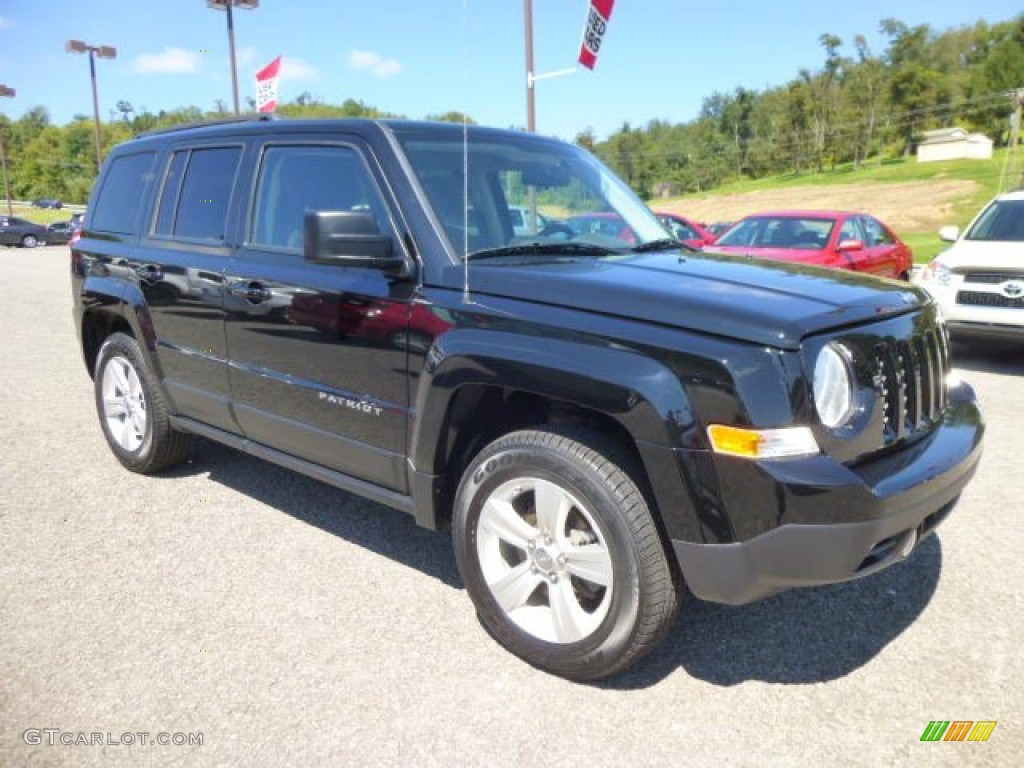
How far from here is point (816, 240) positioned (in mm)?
10828

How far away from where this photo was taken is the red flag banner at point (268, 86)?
13352 mm

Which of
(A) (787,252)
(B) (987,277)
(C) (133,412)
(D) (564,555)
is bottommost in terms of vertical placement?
(D) (564,555)

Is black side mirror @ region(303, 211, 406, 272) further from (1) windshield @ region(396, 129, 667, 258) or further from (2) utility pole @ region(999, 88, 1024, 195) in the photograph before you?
(2) utility pole @ region(999, 88, 1024, 195)

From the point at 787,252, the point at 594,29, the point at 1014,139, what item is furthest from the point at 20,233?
the point at 1014,139

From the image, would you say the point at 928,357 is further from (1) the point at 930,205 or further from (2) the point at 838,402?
(1) the point at 930,205

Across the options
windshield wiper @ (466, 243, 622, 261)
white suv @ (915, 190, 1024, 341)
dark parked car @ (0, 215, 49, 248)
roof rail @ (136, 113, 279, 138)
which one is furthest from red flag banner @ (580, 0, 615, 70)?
dark parked car @ (0, 215, 49, 248)

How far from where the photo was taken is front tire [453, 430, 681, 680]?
103 inches

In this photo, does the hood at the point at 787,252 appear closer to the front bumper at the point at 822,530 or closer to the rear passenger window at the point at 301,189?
→ the rear passenger window at the point at 301,189

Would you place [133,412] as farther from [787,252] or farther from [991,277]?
[787,252]

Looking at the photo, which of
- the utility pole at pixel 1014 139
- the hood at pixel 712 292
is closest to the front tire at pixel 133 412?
the hood at pixel 712 292

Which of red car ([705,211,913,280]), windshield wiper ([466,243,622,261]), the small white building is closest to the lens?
windshield wiper ([466,243,622,261])

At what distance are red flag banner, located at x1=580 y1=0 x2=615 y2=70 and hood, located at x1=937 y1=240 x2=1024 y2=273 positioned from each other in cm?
561

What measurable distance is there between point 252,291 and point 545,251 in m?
1.40

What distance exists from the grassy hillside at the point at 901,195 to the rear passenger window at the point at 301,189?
2622 centimetres
